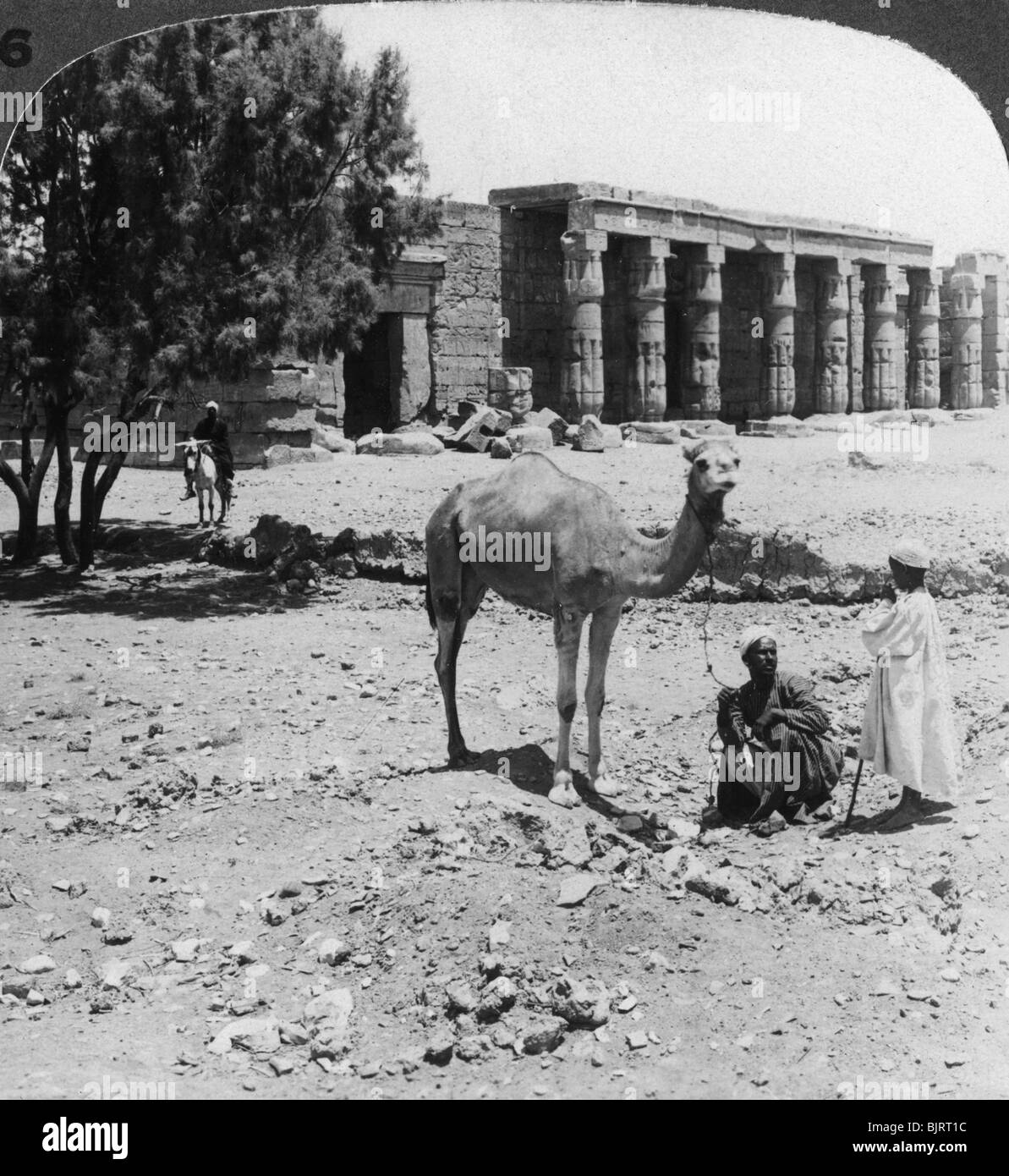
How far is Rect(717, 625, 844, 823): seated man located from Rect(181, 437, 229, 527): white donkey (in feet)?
30.0

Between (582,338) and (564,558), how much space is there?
1881cm

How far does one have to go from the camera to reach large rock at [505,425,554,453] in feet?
71.6

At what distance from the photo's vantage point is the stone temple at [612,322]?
2442cm

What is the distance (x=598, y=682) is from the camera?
306 inches

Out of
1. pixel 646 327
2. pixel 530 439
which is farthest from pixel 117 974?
Answer: pixel 646 327

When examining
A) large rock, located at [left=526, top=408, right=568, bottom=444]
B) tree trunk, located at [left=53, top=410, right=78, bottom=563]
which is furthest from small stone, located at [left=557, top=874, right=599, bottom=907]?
large rock, located at [left=526, top=408, right=568, bottom=444]

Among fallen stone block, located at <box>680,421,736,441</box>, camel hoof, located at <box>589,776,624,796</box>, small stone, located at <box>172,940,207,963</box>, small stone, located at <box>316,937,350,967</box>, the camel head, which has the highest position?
fallen stone block, located at <box>680,421,736,441</box>

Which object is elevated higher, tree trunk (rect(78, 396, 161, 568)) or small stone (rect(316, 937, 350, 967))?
tree trunk (rect(78, 396, 161, 568))

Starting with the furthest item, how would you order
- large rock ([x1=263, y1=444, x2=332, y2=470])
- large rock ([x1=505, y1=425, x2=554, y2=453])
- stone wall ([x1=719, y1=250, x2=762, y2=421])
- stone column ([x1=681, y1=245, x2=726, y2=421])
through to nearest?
1. stone wall ([x1=719, y1=250, x2=762, y2=421])
2. stone column ([x1=681, y1=245, x2=726, y2=421])
3. large rock ([x1=505, y1=425, x2=554, y2=453])
4. large rock ([x1=263, y1=444, x2=332, y2=470])

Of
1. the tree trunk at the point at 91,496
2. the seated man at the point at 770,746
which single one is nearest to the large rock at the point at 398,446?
the tree trunk at the point at 91,496

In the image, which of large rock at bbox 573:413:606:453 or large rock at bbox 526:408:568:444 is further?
large rock at bbox 526:408:568:444

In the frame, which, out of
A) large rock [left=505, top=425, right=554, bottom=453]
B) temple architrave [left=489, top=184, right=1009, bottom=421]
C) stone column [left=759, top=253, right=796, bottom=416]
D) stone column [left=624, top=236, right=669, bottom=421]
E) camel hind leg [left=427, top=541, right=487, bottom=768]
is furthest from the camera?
stone column [left=759, top=253, right=796, bottom=416]

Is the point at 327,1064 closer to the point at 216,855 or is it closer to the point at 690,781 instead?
the point at 216,855

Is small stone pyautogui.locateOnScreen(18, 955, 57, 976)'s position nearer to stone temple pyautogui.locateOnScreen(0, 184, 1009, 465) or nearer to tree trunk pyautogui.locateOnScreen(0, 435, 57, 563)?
tree trunk pyautogui.locateOnScreen(0, 435, 57, 563)
